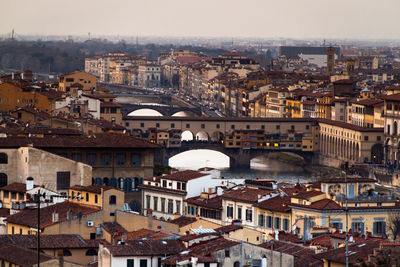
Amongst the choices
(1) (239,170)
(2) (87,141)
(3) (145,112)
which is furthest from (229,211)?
(3) (145,112)

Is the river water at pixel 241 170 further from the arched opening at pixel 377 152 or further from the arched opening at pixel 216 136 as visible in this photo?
the arched opening at pixel 377 152

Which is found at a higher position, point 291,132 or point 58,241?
point 58,241

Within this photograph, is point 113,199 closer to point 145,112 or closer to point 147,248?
point 147,248

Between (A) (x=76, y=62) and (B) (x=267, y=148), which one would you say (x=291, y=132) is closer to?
(B) (x=267, y=148)

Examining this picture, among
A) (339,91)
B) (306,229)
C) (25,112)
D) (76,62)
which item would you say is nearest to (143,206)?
(306,229)

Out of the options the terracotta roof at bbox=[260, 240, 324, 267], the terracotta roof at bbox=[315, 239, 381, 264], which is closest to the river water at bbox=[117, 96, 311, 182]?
the terracotta roof at bbox=[260, 240, 324, 267]

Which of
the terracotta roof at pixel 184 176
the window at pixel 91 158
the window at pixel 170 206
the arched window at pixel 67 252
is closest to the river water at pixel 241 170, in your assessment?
the window at pixel 91 158

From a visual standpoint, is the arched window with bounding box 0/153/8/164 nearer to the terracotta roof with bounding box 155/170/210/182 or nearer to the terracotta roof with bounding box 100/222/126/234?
the terracotta roof with bounding box 155/170/210/182
